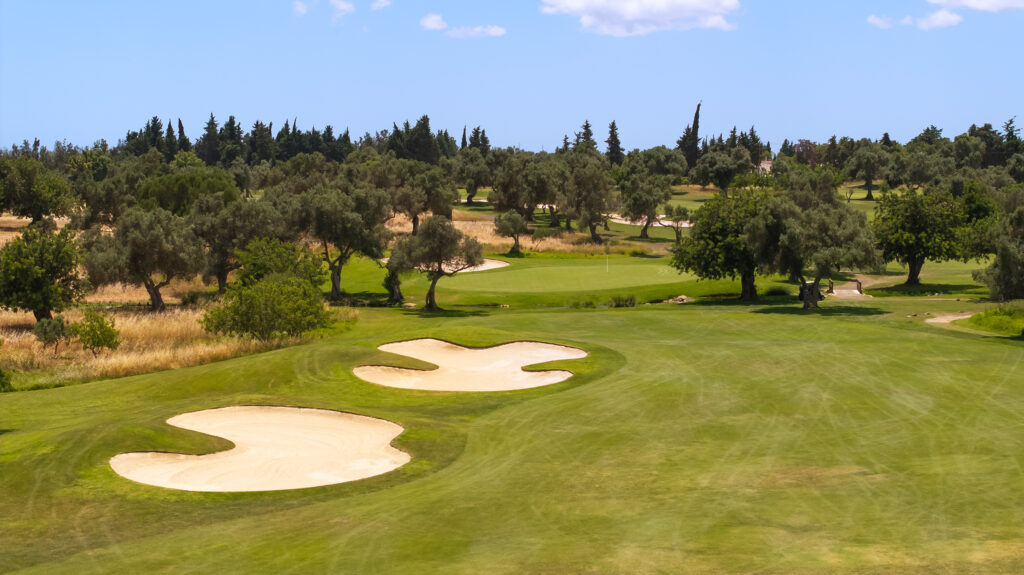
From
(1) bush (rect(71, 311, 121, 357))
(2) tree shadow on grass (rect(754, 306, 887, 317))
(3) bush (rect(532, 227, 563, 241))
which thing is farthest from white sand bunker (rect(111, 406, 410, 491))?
(3) bush (rect(532, 227, 563, 241))

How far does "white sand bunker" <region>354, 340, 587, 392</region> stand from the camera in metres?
29.5

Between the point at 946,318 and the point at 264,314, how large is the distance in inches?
1280

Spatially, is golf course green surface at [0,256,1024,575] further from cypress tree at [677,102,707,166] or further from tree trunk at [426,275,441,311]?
cypress tree at [677,102,707,166]

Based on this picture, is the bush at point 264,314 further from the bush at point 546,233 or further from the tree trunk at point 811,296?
the bush at point 546,233

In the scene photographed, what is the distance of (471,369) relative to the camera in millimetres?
32156

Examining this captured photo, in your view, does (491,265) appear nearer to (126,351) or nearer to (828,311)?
(828,311)

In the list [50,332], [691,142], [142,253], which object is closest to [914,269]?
[142,253]

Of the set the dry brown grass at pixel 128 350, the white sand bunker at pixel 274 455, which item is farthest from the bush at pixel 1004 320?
the dry brown grass at pixel 128 350

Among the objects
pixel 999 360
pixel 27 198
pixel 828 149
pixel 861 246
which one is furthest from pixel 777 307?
pixel 828 149

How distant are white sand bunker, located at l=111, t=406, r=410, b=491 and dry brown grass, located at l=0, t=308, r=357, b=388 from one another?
35.7ft

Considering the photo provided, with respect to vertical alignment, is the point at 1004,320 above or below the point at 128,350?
above

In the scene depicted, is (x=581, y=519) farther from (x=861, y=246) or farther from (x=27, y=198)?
(x=27, y=198)

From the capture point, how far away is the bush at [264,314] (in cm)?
3916

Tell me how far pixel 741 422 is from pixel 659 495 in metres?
6.85
